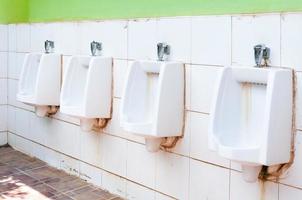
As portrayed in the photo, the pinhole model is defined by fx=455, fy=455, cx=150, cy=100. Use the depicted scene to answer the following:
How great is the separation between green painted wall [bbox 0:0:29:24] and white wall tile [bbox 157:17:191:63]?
191cm

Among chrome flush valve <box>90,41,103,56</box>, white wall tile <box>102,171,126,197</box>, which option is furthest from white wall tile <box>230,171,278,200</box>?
chrome flush valve <box>90,41,103,56</box>

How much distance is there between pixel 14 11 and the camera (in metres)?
3.99

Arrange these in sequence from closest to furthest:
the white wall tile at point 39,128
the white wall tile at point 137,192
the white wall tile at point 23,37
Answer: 1. the white wall tile at point 137,192
2. the white wall tile at point 39,128
3. the white wall tile at point 23,37

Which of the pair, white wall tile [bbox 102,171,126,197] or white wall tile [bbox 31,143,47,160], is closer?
white wall tile [bbox 102,171,126,197]

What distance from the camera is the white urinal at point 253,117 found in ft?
6.02

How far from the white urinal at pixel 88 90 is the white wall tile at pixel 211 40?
692 mm

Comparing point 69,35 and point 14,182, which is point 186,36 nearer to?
point 69,35

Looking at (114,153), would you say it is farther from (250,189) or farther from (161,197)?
(250,189)

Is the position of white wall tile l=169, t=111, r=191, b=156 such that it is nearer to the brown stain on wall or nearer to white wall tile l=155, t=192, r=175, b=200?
white wall tile l=155, t=192, r=175, b=200

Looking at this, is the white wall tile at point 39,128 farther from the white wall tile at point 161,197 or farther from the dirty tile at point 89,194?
the white wall tile at point 161,197

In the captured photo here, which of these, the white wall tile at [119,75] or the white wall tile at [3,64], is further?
the white wall tile at [3,64]

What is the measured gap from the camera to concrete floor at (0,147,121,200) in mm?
2887

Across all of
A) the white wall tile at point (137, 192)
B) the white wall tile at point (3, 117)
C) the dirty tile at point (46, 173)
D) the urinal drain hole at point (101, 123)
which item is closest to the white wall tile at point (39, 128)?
the dirty tile at point (46, 173)

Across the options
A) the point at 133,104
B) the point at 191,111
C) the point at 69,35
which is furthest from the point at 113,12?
the point at 191,111
